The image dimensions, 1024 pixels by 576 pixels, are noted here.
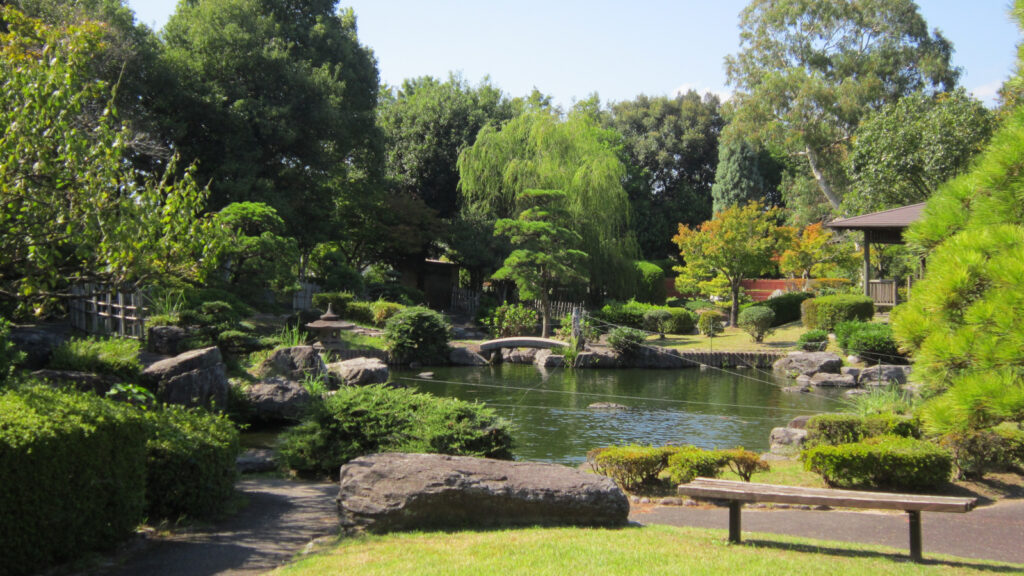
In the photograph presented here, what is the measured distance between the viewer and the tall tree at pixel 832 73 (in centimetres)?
3372

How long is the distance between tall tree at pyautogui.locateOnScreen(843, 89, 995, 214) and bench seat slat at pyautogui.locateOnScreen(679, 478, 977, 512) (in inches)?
906

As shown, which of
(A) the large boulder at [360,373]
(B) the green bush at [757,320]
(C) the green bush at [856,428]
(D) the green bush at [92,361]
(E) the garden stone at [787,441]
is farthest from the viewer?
(B) the green bush at [757,320]

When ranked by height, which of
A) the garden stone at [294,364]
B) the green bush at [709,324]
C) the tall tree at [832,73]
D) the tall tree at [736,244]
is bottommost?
the garden stone at [294,364]

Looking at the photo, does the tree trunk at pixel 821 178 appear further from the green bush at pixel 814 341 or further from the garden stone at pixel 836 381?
the garden stone at pixel 836 381

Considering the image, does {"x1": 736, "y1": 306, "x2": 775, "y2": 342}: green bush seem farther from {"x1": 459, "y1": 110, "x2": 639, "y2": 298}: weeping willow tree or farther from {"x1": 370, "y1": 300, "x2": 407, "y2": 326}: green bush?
{"x1": 370, "y1": 300, "x2": 407, "y2": 326}: green bush

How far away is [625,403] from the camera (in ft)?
52.0

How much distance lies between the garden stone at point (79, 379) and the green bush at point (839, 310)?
68.2 feet

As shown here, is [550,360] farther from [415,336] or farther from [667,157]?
[667,157]

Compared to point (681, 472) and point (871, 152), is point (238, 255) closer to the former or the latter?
point (681, 472)

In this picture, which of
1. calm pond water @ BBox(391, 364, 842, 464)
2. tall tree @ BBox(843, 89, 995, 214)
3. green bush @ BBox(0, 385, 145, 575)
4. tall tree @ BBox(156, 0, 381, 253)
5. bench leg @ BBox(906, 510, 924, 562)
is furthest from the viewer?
tall tree @ BBox(843, 89, 995, 214)

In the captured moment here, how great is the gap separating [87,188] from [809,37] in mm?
37059

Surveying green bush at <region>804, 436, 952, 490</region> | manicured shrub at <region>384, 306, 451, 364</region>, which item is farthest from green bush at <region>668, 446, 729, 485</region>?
manicured shrub at <region>384, 306, 451, 364</region>

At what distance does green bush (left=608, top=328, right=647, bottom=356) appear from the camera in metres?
22.3

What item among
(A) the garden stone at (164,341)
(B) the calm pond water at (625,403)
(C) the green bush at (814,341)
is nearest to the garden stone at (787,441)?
(B) the calm pond water at (625,403)
